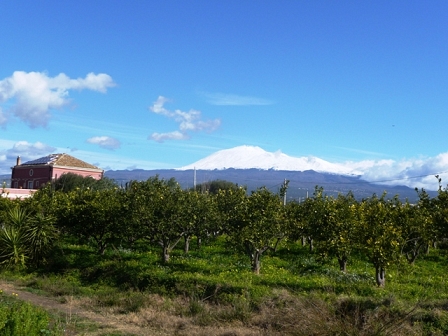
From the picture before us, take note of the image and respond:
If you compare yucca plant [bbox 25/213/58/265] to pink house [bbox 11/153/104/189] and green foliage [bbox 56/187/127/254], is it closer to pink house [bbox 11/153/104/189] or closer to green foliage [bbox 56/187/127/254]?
green foliage [bbox 56/187/127/254]

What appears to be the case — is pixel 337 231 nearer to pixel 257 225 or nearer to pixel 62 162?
pixel 257 225

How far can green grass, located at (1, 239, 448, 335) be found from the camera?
16359 millimetres

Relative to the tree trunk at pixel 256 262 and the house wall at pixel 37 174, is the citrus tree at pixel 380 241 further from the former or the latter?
the house wall at pixel 37 174

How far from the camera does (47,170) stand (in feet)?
295

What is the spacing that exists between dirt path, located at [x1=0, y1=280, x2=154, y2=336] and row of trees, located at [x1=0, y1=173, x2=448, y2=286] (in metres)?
6.04

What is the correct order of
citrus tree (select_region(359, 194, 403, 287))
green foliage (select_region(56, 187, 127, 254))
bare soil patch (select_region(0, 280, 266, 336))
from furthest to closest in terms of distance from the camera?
green foliage (select_region(56, 187, 127, 254)) → citrus tree (select_region(359, 194, 403, 287)) → bare soil patch (select_region(0, 280, 266, 336))

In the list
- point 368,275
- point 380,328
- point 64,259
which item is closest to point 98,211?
point 64,259

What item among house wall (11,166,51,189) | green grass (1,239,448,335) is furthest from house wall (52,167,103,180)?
green grass (1,239,448,335)

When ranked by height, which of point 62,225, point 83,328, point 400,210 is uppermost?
point 400,210

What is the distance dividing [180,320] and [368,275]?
11206 millimetres

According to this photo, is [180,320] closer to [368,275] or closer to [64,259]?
[368,275]

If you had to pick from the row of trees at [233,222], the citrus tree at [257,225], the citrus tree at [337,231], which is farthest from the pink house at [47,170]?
the citrus tree at [337,231]

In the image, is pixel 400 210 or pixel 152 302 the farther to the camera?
pixel 400 210

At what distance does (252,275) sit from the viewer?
72.9ft
